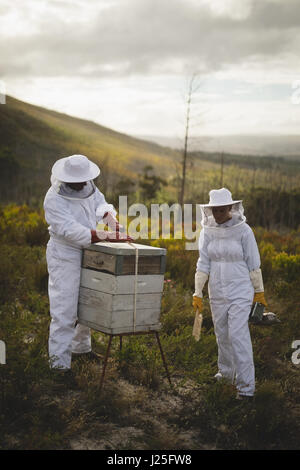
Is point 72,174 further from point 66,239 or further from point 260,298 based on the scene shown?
point 260,298

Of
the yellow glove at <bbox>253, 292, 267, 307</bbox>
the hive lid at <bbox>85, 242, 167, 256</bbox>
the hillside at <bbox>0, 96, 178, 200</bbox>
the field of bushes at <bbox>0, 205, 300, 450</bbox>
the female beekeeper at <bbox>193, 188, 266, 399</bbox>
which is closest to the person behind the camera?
the field of bushes at <bbox>0, 205, 300, 450</bbox>

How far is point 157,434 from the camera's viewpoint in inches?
161

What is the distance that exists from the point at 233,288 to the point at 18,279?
444 centimetres

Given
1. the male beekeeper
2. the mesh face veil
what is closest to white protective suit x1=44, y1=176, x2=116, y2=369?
the male beekeeper

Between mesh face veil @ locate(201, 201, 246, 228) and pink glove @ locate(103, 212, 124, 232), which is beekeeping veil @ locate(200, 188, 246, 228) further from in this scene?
pink glove @ locate(103, 212, 124, 232)

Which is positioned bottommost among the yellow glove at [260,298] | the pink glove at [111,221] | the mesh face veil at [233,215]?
the yellow glove at [260,298]

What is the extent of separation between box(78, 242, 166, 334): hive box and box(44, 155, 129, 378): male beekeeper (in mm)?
102

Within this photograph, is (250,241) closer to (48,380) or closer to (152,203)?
(48,380)

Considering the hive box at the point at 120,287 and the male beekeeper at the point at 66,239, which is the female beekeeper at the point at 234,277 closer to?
the hive box at the point at 120,287

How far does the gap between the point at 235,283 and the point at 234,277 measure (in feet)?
0.19

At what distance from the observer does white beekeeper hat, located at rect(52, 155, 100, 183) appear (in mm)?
4816

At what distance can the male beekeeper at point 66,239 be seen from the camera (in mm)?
4762

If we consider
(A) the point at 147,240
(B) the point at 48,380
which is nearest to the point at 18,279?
(A) the point at 147,240

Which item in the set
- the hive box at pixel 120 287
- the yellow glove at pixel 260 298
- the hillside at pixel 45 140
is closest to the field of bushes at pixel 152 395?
the hive box at pixel 120 287
